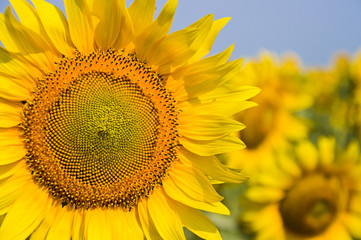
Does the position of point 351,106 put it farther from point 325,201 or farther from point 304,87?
point 325,201

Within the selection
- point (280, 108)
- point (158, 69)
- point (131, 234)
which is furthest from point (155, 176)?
point (280, 108)

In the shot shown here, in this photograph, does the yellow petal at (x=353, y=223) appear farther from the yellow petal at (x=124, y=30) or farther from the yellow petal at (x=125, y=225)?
the yellow petal at (x=124, y=30)

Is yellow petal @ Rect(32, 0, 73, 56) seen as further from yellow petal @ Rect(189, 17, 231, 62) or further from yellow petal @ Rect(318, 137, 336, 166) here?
yellow petal @ Rect(318, 137, 336, 166)

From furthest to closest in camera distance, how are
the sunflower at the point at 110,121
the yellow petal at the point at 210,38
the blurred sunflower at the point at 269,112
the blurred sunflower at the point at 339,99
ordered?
the blurred sunflower at the point at 339,99, the blurred sunflower at the point at 269,112, the yellow petal at the point at 210,38, the sunflower at the point at 110,121

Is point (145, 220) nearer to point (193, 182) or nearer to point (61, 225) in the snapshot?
point (193, 182)

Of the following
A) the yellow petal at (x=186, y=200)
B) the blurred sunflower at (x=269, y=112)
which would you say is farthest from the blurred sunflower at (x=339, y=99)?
→ the yellow petal at (x=186, y=200)


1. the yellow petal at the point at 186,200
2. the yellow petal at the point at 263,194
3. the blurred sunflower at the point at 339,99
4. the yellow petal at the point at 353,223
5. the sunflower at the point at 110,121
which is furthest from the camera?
the blurred sunflower at the point at 339,99
